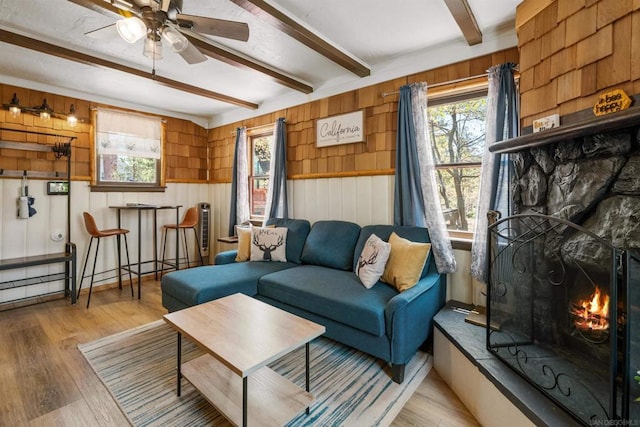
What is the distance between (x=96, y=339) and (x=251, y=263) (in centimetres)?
148

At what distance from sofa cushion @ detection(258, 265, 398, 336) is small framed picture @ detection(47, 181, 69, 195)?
2.85 m

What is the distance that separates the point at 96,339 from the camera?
8.81 ft

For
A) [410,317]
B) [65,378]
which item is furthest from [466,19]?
[65,378]

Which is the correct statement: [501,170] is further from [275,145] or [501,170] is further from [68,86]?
[68,86]

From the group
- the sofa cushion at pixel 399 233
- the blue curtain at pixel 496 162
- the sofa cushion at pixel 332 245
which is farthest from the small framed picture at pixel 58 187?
the blue curtain at pixel 496 162

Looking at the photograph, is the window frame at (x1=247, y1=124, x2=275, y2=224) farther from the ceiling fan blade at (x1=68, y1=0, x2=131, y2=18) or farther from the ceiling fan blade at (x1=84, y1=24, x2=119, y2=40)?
the ceiling fan blade at (x1=84, y1=24, x2=119, y2=40)

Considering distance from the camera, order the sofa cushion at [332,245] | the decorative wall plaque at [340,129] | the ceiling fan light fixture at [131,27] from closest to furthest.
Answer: the ceiling fan light fixture at [131,27], the sofa cushion at [332,245], the decorative wall plaque at [340,129]

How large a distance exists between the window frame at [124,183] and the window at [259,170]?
1.32 meters

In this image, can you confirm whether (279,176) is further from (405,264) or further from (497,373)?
(497,373)

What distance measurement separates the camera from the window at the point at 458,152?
271 cm

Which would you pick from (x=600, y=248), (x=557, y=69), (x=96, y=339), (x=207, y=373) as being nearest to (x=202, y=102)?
(x=96, y=339)

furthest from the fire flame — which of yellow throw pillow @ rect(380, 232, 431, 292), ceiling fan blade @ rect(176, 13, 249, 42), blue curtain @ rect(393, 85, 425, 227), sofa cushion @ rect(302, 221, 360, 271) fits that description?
ceiling fan blade @ rect(176, 13, 249, 42)

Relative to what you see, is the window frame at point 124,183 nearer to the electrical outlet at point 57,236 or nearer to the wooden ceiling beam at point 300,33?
the electrical outlet at point 57,236

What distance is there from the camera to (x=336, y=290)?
2.41 m
